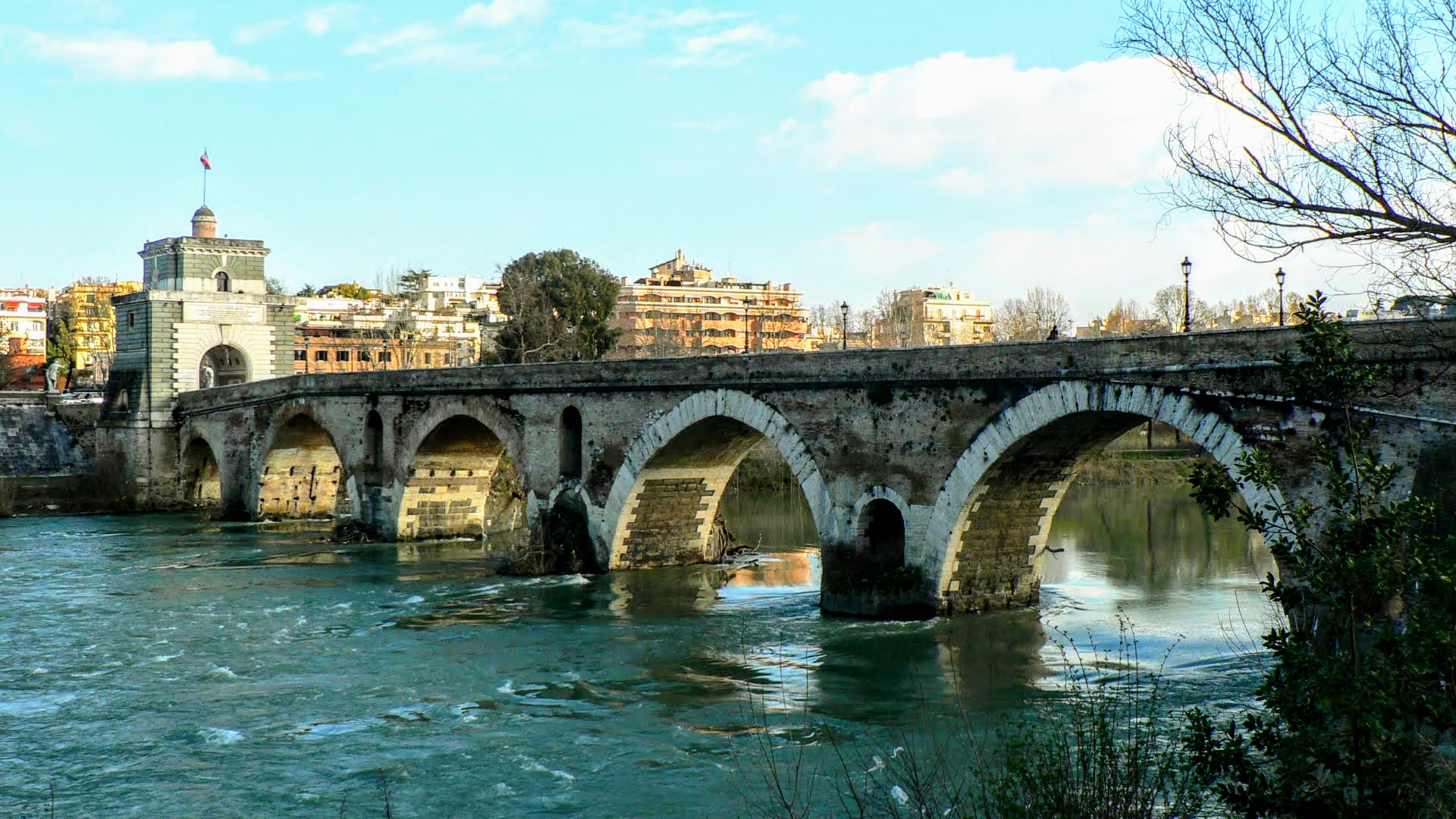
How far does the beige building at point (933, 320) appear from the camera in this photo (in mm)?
47000

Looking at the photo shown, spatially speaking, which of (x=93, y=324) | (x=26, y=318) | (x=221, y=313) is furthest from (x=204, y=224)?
(x=26, y=318)

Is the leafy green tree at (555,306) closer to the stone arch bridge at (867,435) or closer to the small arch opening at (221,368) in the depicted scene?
the small arch opening at (221,368)

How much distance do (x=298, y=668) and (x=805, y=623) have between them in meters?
6.17

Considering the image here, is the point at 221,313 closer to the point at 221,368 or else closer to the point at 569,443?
the point at 221,368

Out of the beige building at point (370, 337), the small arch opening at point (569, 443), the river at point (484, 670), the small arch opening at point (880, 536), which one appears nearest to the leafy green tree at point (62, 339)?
the beige building at point (370, 337)

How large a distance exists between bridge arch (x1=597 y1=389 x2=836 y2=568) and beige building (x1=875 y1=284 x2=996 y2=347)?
31.9 ft

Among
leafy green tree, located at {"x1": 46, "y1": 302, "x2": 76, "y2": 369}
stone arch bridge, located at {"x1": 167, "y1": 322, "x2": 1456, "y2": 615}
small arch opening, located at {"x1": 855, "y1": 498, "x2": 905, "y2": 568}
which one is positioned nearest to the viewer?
stone arch bridge, located at {"x1": 167, "y1": 322, "x2": 1456, "y2": 615}

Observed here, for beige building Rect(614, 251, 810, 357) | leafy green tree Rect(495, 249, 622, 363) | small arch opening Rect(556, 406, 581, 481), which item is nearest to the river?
small arch opening Rect(556, 406, 581, 481)

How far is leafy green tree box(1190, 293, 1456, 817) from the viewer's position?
6.09 m

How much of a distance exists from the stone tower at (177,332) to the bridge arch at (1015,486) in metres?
26.9

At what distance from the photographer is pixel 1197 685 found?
531 inches

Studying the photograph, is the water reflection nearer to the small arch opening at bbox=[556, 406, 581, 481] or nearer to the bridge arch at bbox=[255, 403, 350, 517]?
the small arch opening at bbox=[556, 406, 581, 481]

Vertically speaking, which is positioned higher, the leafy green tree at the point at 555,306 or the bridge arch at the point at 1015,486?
the leafy green tree at the point at 555,306

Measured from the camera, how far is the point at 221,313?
3850 cm
